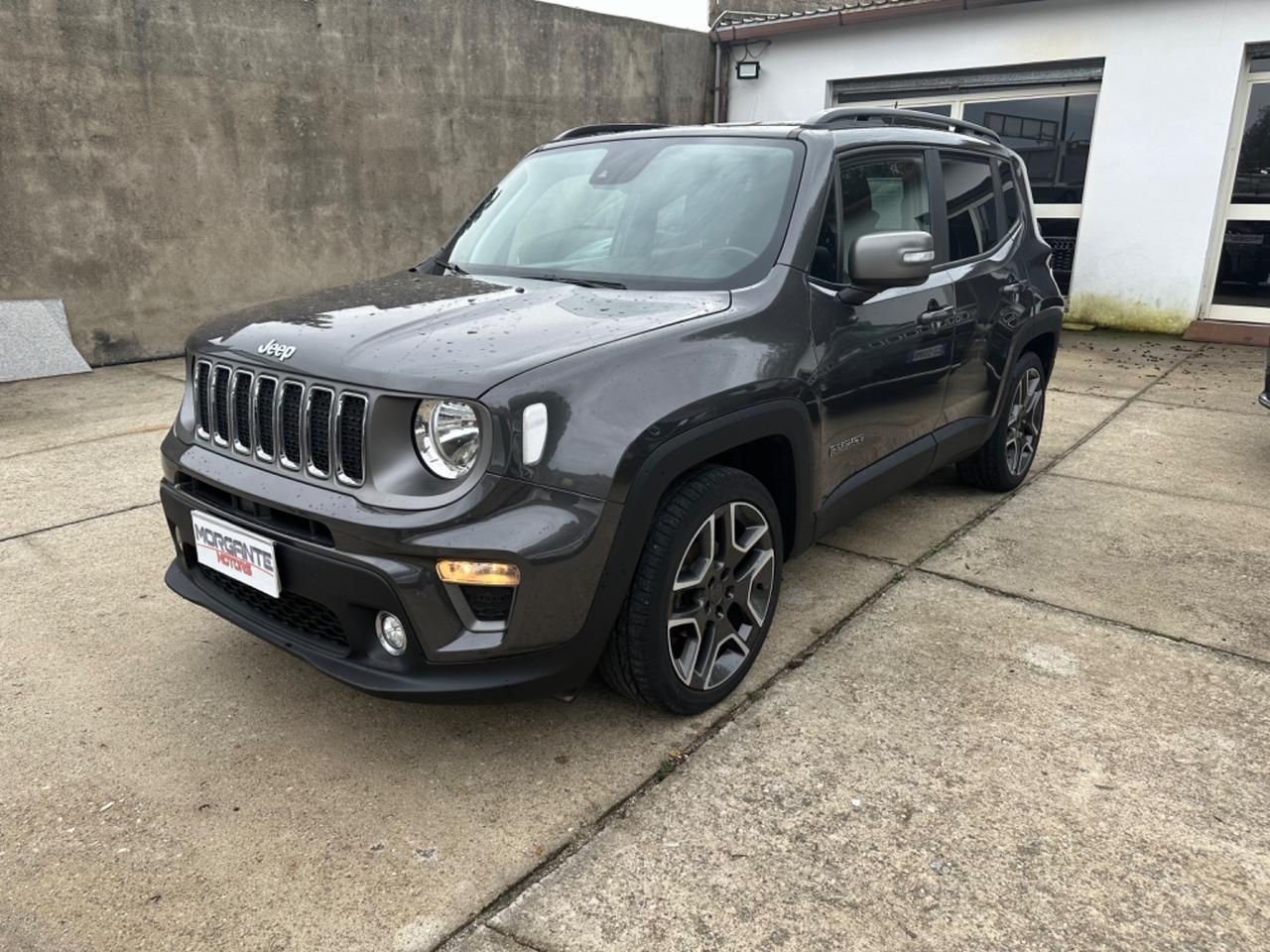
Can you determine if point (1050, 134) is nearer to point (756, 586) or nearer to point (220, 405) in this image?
point (756, 586)

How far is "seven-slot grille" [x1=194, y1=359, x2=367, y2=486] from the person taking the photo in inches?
90.9

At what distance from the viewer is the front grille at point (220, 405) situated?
106 inches

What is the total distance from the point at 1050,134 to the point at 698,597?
369 inches

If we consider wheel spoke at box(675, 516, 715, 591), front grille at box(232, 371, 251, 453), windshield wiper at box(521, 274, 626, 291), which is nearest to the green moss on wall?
windshield wiper at box(521, 274, 626, 291)

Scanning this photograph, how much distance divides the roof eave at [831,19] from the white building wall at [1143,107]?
0.20 m

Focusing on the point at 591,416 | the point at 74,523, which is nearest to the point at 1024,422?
the point at 591,416

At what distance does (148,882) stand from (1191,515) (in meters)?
4.51

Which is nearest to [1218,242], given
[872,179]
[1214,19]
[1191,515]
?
[1214,19]

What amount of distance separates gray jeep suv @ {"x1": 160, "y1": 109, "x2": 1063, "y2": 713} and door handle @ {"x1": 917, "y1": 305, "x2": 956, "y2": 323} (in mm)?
15

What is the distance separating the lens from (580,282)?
310 centimetres

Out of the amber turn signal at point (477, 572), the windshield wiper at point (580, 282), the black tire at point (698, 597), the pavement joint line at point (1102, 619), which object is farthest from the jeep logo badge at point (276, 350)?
the pavement joint line at point (1102, 619)

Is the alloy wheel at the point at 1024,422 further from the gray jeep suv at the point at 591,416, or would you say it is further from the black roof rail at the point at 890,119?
the black roof rail at the point at 890,119

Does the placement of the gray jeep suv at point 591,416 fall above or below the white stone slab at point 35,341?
above

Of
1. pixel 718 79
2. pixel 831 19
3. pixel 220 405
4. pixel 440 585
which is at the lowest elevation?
pixel 440 585
